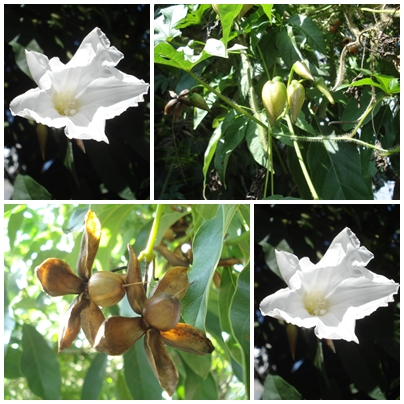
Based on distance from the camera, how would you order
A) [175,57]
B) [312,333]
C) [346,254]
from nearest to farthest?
[175,57], [346,254], [312,333]

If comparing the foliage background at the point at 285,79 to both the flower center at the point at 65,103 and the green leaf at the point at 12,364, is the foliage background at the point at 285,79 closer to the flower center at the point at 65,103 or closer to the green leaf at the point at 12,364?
the flower center at the point at 65,103

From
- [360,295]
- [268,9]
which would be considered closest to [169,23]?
[268,9]

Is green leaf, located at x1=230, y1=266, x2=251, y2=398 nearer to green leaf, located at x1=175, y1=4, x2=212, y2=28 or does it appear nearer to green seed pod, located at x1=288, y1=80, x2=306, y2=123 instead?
green seed pod, located at x1=288, y1=80, x2=306, y2=123

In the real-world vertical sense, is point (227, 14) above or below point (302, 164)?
above

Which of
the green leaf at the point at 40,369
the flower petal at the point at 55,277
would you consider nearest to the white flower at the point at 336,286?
the flower petal at the point at 55,277

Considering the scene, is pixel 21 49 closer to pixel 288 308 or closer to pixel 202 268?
pixel 202 268

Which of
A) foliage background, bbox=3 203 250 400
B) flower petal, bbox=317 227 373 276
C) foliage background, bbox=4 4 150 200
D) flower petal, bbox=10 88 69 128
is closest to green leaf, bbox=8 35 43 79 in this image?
foliage background, bbox=4 4 150 200
